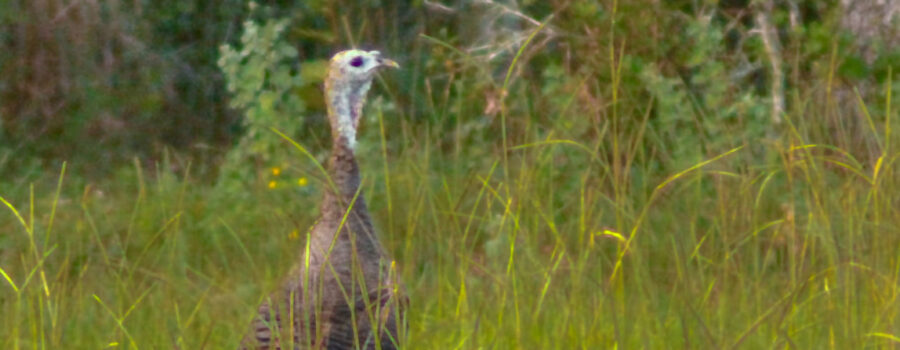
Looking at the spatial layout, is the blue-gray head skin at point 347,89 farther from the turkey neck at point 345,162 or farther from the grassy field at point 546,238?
the grassy field at point 546,238

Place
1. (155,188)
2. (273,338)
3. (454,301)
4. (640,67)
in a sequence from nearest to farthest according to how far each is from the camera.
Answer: (273,338)
(454,301)
(640,67)
(155,188)

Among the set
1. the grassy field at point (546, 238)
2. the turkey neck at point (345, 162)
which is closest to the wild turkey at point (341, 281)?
the turkey neck at point (345, 162)

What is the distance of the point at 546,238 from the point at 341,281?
6.46 feet

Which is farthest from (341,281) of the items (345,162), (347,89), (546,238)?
(546,238)

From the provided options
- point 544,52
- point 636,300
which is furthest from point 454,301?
point 544,52

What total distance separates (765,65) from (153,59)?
13.8 feet

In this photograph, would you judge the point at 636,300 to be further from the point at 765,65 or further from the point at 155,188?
the point at 155,188

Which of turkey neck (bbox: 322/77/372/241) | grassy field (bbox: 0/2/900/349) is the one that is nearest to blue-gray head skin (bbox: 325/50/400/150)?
turkey neck (bbox: 322/77/372/241)

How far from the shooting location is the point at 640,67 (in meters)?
5.91

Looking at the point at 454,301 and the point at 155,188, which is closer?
the point at 454,301

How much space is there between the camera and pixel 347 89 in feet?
13.0

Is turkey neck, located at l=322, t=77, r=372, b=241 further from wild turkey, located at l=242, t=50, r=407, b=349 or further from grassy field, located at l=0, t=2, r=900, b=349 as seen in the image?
grassy field, located at l=0, t=2, r=900, b=349

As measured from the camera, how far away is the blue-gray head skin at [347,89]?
391 centimetres

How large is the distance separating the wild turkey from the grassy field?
4.3 inches
